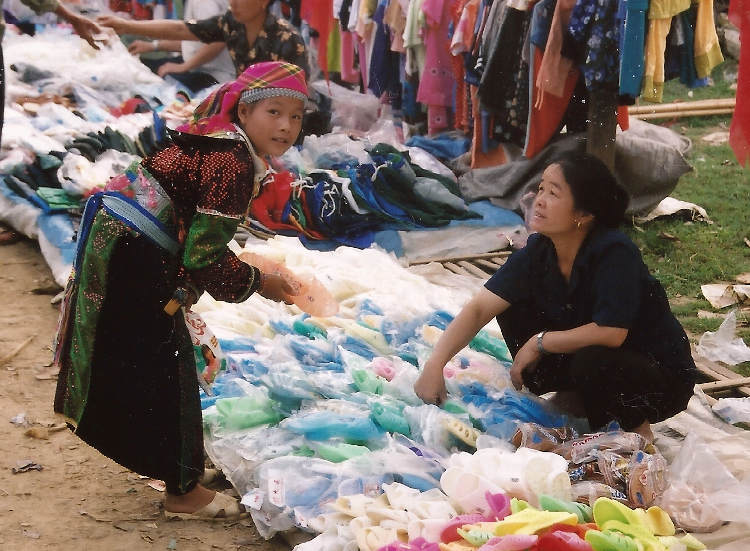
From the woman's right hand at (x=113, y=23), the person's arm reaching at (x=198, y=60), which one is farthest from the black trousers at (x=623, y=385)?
the person's arm reaching at (x=198, y=60)

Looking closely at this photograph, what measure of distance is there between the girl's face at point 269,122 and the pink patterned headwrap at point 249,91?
20 millimetres

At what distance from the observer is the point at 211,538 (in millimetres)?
2662

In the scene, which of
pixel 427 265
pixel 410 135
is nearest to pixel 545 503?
pixel 427 265

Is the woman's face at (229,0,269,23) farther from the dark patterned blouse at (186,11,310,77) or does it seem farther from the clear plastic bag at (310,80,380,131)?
the clear plastic bag at (310,80,380,131)

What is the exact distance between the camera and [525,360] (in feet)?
9.93

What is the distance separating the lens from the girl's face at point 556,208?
2.87m

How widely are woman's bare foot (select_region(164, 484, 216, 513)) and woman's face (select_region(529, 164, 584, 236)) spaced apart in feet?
4.16

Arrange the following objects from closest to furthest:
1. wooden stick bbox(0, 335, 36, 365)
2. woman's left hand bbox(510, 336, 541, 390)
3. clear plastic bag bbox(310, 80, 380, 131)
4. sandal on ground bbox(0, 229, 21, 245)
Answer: woman's left hand bbox(510, 336, 541, 390) < wooden stick bbox(0, 335, 36, 365) < sandal on ground bbox(0, 229, 21, 245) < clear plastic bag bbox(310, 80, 380, 131)

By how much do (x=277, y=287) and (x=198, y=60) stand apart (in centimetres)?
558

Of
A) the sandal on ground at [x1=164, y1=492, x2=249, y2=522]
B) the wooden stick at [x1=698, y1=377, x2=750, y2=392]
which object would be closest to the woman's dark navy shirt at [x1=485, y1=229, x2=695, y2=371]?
the wooden stick at [x1=698, y1=377, x2=750, y2=392]

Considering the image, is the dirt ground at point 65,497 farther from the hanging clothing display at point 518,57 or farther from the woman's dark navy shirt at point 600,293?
the hanging clothing display at point 518,57

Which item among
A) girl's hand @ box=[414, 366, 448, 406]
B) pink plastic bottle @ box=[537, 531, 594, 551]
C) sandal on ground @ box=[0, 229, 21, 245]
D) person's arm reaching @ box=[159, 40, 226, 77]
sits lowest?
sandal on ground @ box=[0, 229, 21, 245]

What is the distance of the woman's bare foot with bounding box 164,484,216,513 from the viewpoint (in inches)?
108

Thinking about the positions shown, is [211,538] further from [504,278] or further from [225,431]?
[504,278]
